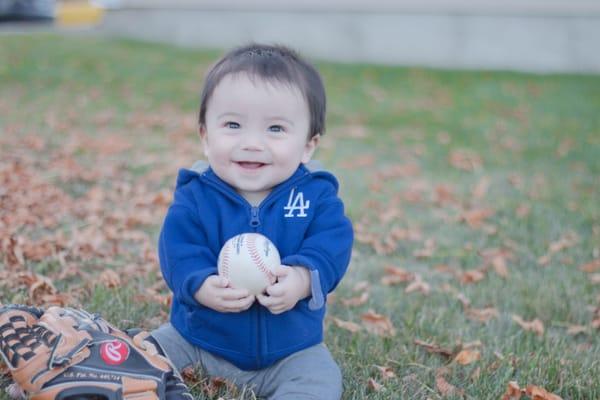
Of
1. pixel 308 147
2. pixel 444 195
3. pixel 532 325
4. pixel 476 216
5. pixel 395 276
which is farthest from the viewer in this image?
pixel 444 195

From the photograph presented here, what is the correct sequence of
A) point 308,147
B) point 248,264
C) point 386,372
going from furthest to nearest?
point 386,372 → point 308,147 → point 248,264

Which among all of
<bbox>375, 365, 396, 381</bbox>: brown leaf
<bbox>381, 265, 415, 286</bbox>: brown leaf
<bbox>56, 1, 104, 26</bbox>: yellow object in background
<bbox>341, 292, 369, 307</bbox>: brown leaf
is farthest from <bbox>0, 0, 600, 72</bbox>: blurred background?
<bbox>375, 365, 396, 381</bbox>: brown leaf

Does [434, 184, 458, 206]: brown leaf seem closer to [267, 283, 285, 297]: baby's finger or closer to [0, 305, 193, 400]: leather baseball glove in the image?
Answer: [267, 283, 285, 297]: baby's finger

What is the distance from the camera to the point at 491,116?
12352 millimetres

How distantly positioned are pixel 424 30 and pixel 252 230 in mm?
15269

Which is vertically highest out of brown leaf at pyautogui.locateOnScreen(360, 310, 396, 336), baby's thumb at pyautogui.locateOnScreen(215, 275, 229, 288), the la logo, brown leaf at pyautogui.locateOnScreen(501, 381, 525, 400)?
the la logo

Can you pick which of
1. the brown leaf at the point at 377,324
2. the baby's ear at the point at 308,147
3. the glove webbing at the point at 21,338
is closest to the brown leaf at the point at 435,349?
the brown leaf at the point at 377,324

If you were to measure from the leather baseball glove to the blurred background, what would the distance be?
1481 centimetres

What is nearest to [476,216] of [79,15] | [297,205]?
[297,205]

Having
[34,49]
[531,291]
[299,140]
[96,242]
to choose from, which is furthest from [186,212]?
[34,49]

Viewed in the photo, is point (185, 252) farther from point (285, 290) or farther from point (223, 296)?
point (285, 290)

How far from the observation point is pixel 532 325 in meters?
3.98

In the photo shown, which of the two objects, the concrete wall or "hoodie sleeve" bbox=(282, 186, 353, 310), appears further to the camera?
the concrete wall

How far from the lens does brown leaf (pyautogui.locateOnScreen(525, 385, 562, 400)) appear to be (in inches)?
118
